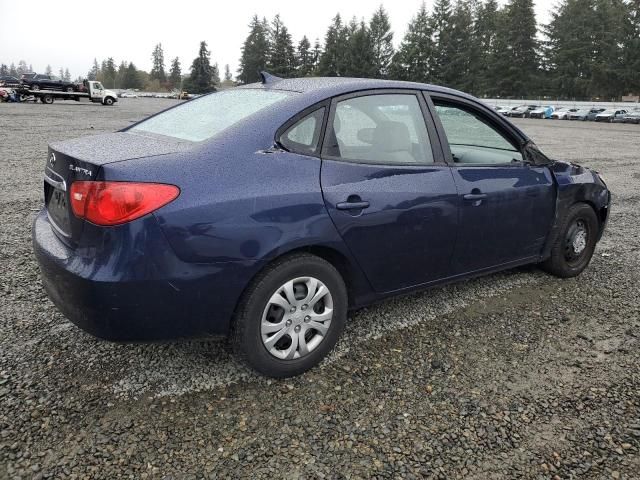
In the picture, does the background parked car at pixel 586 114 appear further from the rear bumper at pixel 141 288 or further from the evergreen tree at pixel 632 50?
the rear bumper at pixel 141 288

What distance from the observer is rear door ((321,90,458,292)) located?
278cm

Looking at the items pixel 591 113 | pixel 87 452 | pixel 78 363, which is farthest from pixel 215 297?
pixel 591 113

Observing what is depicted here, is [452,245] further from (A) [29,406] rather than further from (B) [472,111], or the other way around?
(A) [29,406]

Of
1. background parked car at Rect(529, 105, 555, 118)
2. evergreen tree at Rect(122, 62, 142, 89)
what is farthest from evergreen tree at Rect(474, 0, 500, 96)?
evergreen tree at Rect(122, 62, 142, 89)

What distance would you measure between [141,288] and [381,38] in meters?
93.8

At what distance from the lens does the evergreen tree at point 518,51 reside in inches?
2958

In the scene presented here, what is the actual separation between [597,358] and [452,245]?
3.61ft

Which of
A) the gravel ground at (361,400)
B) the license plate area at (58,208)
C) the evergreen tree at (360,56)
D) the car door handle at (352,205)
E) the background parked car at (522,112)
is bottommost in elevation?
the gravel ground at (361,400)

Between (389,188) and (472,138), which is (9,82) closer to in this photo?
(472,138)

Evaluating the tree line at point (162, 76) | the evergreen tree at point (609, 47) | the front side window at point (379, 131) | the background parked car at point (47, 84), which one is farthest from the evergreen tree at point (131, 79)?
the front side window at point (379, 131)

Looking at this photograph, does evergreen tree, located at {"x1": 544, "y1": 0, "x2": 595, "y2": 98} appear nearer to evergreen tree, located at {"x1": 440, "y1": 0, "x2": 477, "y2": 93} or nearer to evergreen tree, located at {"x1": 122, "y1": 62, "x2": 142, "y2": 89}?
evergreen tree, located at {"x1": 440, "y1": 0, "x2": 477, "y2": 93}

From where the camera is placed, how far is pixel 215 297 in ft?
7.98

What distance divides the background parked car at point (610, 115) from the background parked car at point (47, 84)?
140ft

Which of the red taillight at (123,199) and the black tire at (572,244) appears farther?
the black tire at (572,244)
